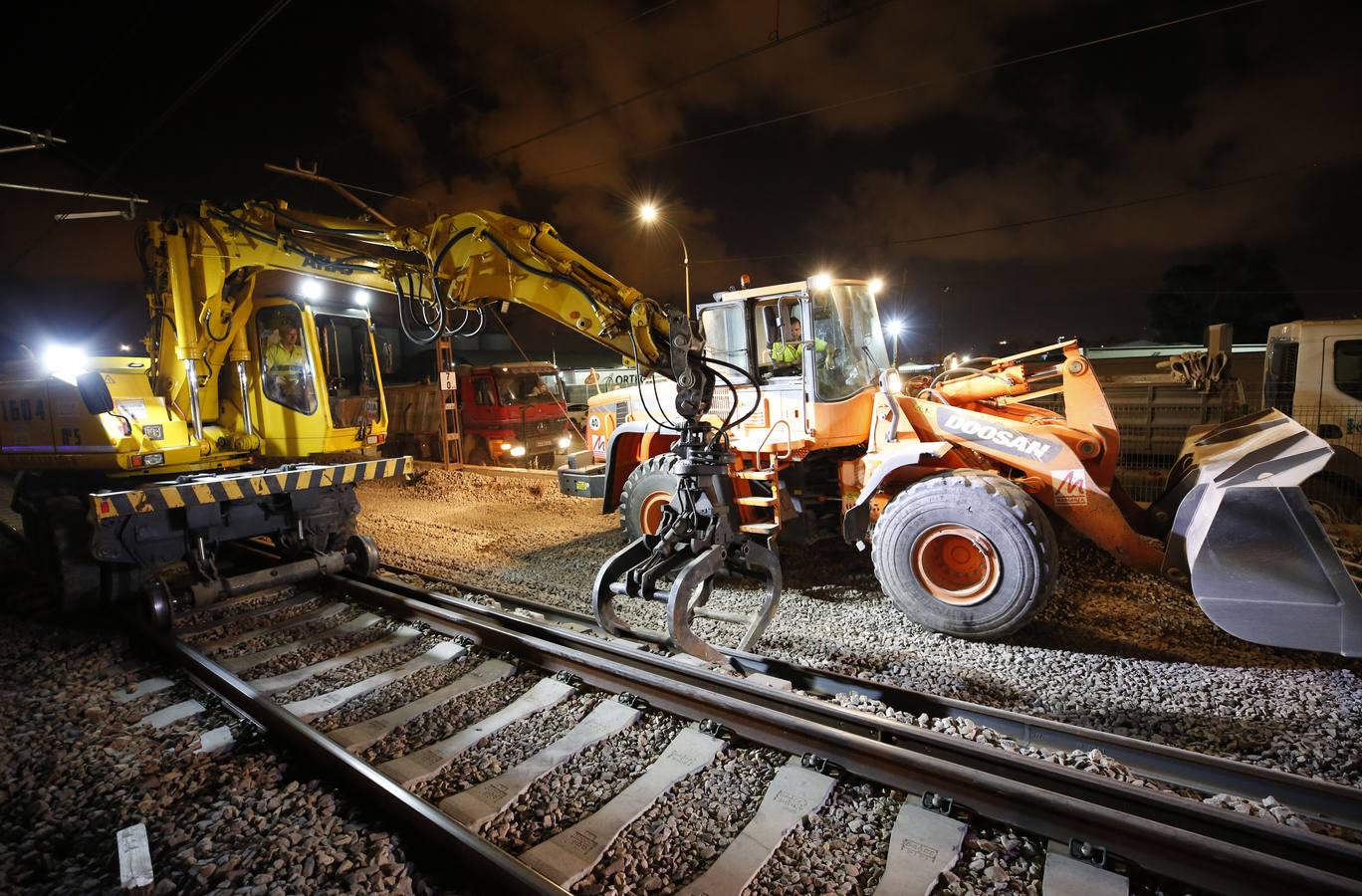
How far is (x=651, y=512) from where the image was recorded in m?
7.29

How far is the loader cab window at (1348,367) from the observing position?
8.07m

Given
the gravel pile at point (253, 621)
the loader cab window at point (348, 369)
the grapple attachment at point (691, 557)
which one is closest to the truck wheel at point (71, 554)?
the gravel pile at point (253, 621)

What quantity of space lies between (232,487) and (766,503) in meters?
4.85

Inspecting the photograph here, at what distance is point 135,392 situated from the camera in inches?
249

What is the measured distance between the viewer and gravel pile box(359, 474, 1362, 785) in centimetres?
364

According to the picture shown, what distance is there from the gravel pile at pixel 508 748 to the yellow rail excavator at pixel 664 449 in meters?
0.74

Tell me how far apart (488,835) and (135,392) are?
6.10m

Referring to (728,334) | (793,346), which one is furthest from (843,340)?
(728,334)

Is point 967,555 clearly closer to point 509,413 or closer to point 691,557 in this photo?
point 691,557

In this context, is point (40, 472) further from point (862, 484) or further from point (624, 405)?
point (862, 484)

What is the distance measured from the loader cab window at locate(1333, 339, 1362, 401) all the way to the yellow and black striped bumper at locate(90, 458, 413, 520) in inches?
452

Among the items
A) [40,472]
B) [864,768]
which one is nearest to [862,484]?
[864,768]

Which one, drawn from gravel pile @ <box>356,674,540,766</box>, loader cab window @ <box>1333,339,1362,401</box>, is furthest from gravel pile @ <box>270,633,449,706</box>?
loader cab window @ <box>1333,339,1362,401</box>

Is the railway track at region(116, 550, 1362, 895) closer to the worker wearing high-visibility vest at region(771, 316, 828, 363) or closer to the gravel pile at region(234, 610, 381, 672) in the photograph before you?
the gravel pile at region(234, 610, 381, 672)
